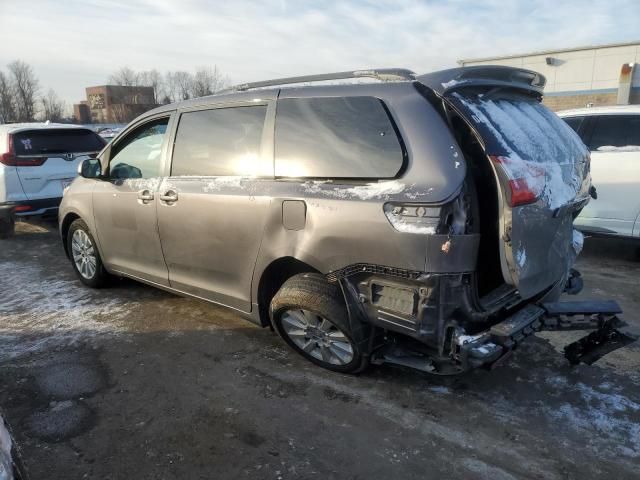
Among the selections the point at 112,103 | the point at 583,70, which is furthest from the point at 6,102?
the point at 583,70

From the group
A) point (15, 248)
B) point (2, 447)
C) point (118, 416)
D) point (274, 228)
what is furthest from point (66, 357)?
point (15, 248)

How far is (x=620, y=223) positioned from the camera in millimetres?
5430

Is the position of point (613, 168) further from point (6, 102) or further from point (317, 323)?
point (6, 102)

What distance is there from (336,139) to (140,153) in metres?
2.14

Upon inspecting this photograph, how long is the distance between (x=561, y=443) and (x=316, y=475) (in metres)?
1.31

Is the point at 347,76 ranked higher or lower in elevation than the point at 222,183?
higher

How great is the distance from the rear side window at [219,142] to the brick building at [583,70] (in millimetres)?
19802

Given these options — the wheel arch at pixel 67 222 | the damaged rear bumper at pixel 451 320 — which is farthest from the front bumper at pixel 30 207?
the damaged rear bumper at pixel 451 320

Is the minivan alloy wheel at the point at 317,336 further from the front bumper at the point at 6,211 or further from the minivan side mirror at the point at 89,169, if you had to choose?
the front bumper at the point at 6,211

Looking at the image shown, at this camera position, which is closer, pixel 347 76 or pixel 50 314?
pixel 347 76

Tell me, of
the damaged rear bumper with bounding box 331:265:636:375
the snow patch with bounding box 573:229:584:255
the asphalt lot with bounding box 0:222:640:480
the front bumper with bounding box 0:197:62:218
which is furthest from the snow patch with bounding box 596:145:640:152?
the front bumper with bounding box 0:197:62:218

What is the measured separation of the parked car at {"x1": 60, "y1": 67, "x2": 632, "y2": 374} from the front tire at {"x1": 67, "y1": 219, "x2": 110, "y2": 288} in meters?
1.39

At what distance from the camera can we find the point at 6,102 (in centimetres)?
6881

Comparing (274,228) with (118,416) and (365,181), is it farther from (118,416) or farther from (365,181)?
(118,416)
